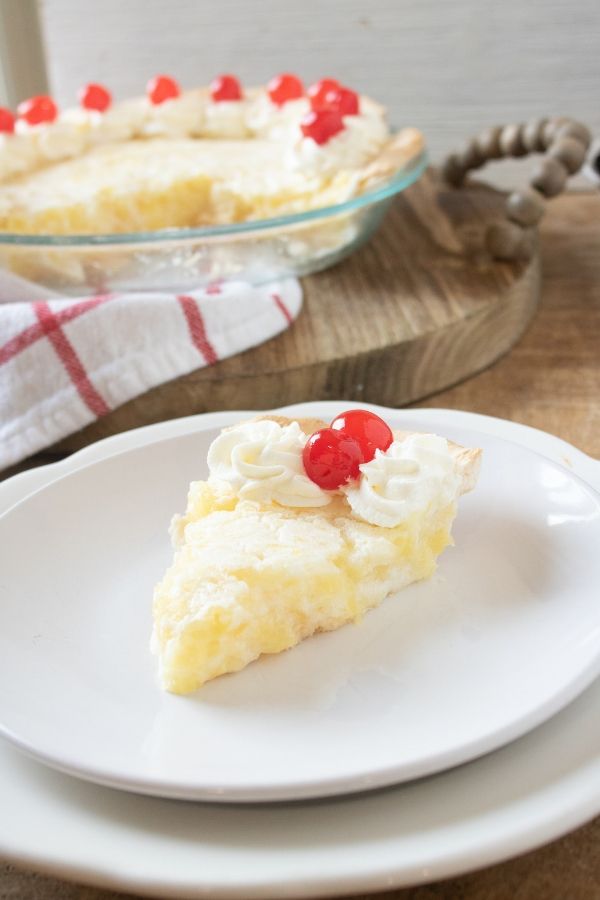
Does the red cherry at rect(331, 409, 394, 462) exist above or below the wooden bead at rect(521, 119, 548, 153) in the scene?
above

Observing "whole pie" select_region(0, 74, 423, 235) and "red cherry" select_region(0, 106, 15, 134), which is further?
"red cherry" select_region(0, 106, 15, 134)

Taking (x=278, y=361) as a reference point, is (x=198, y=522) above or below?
above

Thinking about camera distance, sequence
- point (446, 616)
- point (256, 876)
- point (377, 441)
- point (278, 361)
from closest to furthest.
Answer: point (256, 876), point (446, 616), point (377, 441), point (278, 361)

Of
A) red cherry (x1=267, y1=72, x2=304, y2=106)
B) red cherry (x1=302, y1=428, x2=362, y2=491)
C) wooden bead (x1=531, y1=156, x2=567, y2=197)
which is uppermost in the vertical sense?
red cherry (x1=302, y1=428, x2=362, y2=491)

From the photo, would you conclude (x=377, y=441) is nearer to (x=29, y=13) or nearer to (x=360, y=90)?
(x=360, y=90)

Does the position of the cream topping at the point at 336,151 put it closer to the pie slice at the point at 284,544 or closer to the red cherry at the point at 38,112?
the red cherry at the point at 38,112

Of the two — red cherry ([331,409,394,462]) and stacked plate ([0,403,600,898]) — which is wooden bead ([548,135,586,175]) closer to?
stacked plate ([0,403,600,898])

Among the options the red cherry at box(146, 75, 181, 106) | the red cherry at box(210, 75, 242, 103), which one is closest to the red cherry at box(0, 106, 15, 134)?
the red cherry at box(146, 75, 181, 106)

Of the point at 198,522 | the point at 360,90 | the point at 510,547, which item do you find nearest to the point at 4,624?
the point at 198,522
